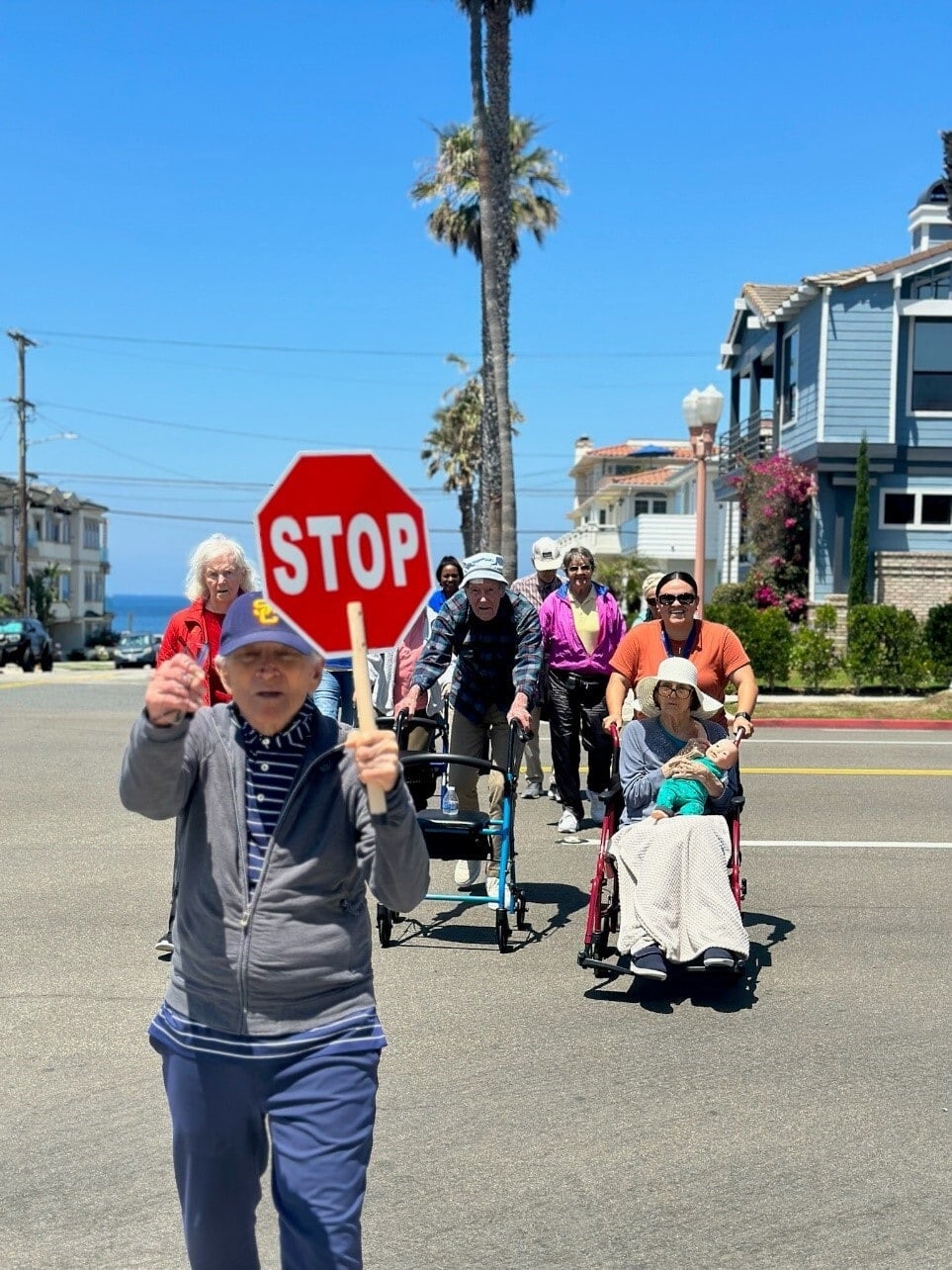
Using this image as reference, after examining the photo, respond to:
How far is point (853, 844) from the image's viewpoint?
9555 mm

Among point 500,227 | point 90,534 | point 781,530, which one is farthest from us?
point 90,534

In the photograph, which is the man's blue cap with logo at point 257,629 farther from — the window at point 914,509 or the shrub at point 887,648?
the window at point 914,509

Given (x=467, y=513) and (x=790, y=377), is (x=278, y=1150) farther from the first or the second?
(x=467, y=513)

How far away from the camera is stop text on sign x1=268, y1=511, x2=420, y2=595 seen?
106 inches

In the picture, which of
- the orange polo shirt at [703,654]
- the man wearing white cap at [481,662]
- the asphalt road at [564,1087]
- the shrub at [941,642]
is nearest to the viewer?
the asphalt road at [564,1087]

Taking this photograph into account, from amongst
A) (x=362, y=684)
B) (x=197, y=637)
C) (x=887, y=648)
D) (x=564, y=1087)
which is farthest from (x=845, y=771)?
(x=362, y=684)

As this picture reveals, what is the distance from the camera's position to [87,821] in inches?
407

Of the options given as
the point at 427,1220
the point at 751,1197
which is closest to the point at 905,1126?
the point at 751,1197

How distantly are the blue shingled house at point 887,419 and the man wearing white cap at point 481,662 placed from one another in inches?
844

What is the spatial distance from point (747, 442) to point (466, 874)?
2766 cm

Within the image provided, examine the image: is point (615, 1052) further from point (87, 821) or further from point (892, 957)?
point (87, 821)

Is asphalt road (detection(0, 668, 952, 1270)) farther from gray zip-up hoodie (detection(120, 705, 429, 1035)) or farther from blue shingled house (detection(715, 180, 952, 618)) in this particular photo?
blue shingled house (detection(715, 180, 952, 618))

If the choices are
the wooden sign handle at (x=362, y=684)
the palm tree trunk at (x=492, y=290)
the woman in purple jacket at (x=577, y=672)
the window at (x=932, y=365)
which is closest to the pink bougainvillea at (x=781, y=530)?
the window at (x=932, y=365)

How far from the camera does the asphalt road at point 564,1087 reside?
3750 mm
